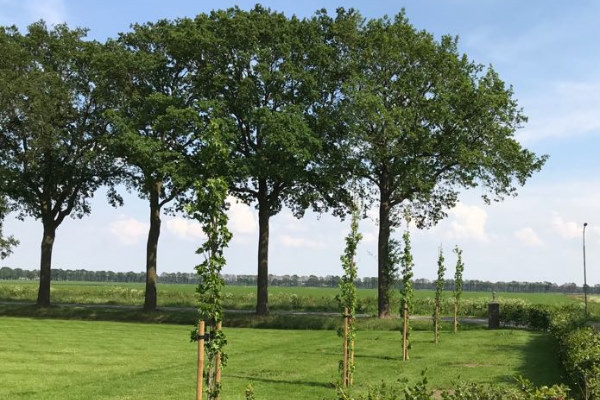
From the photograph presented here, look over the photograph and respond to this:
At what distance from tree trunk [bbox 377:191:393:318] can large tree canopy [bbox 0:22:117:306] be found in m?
22.7

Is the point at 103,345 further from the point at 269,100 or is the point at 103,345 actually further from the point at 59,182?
the point at 59,182

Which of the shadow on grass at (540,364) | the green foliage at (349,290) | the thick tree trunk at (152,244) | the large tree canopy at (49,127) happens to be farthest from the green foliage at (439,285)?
the large tree canopy at (49,127)

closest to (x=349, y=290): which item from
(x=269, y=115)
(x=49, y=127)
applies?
(x=269, y=115)

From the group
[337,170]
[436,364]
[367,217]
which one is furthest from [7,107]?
[436,364]

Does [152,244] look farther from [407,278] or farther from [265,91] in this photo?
[407,278]

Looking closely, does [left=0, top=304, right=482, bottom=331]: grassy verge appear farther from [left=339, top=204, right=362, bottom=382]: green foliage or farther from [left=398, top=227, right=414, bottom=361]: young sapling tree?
[left=339, top=204, right=362, bottom=382]: green foliage

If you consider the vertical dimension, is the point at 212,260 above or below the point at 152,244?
below

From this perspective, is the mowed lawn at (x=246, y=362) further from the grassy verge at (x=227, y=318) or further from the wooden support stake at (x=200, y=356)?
the wooden support stake at (x=200, y=356)

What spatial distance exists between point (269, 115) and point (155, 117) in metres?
8.89

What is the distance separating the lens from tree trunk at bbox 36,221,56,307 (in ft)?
158

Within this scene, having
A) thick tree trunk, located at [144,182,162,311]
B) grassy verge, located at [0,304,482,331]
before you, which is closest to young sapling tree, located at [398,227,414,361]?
grassy verge, located at [0,304,482,331]

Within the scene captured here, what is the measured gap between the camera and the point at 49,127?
149 feet

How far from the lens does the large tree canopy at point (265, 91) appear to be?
40750 millimetres

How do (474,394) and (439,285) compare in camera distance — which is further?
(439,285)
